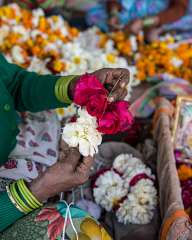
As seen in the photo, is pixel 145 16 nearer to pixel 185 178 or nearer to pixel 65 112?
pixel 65 112

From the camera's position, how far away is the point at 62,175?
4.46 ft

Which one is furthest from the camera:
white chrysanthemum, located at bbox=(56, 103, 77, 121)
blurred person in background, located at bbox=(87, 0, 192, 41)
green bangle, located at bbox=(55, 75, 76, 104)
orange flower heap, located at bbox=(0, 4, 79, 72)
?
blurred person in background, located at bbox=(87, 0, 192, 41)

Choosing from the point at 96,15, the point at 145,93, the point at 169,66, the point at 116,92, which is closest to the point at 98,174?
the point at 116,92

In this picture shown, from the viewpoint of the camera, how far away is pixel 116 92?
1.48 metres

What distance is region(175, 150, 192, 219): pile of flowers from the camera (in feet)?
5.93

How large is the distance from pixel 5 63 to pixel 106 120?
65cm

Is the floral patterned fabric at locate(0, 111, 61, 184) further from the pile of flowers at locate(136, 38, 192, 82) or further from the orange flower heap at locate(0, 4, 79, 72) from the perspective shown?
the pile of flowers at locate(136, 38, 192, 82)

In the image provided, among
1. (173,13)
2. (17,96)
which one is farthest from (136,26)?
(17,96)

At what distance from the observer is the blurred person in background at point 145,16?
3.04 metres

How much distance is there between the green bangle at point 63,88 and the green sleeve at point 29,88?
2 centimetres

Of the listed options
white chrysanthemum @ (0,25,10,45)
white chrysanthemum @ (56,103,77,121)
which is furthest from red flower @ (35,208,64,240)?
white chrysanthemum @ (0,25,10,45)

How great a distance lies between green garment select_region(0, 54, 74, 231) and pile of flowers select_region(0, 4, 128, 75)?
0.66 metres

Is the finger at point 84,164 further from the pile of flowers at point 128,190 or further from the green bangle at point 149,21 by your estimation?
the green bangle at point 149,21

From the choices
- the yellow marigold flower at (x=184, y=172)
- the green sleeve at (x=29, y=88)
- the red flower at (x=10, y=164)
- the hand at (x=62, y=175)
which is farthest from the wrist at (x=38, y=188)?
the yellow marigold flower at (x=184, y=172)
